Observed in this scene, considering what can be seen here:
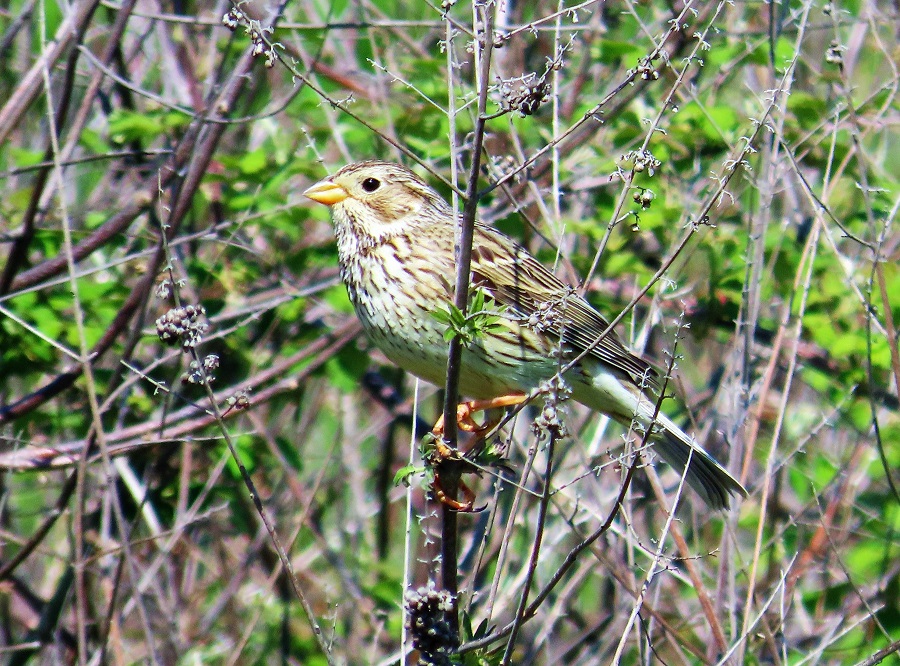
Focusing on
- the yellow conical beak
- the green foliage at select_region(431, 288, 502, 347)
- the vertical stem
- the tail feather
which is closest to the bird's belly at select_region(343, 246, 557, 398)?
the yellow conical beak

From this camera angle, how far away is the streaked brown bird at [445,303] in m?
3.82

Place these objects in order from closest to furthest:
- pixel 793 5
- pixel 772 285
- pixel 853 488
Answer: pixel 772 285, pixel 853 488, pixel 793 5

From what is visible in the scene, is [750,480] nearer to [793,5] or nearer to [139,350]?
[793,5]

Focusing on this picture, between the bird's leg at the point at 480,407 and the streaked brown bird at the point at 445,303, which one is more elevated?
the streaked brown bird at the point at 445,303

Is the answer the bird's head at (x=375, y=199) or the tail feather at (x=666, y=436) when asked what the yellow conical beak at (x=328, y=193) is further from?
the tail feather at (x=666, y=436)

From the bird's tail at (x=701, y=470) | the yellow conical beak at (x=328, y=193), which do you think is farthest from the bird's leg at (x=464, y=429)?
the yellow conical beak at (x=328, y=193)

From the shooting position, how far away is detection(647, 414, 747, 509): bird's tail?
3.92 metres

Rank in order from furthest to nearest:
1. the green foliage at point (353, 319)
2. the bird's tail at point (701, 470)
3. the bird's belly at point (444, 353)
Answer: the green foliage at point (353, 319) < the bird's tail at point (701, 470) < the bird's belly at point (444, 353)

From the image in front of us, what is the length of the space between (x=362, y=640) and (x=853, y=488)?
2.41 m

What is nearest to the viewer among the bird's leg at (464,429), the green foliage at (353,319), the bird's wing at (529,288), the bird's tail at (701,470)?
the bird's leg at (464,429)

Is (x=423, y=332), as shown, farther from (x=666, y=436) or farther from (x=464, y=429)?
(x=666, y=436)

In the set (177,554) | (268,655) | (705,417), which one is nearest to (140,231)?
(177,554)

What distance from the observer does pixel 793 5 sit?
5672 mm

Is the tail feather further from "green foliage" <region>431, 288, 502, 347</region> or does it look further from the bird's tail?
"green foliage" <region>431, 288, 502, 347</region>
